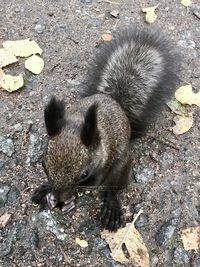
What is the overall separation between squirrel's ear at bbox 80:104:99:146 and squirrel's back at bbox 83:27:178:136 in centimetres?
59

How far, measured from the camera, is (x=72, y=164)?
2102 millimetres

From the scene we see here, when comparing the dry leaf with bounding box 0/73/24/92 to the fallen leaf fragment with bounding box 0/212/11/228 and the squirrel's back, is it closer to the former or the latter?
the squirrel's back

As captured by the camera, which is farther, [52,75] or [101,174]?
[52,75]

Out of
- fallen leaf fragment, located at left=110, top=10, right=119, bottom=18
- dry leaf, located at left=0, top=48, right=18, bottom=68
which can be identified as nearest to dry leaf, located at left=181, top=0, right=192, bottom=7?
fallen leaf fragment, located at left=110, top=10, right=119, bottom=18

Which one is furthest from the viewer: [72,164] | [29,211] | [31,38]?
[31,38]

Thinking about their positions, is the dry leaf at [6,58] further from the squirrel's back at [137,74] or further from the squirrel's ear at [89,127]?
the squirrel's ear at [89,127]

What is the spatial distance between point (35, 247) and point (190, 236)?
2.40 ft

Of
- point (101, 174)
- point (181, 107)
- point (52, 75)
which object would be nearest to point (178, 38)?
point (181, 107)

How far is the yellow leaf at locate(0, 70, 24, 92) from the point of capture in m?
3.00

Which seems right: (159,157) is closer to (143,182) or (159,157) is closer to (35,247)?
(143,182)

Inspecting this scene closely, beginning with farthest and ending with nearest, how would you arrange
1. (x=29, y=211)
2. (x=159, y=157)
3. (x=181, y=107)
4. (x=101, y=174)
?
1. (x=181, y=107)
2. (x=159, y=157)
3. (x=29, y=211)
4. (x=101, y=174)

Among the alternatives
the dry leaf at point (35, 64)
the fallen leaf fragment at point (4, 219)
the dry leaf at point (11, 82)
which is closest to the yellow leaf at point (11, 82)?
the dry leaf at point (11, 82)

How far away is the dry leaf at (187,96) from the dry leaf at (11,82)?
898 mm

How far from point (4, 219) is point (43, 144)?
0.48 meters
